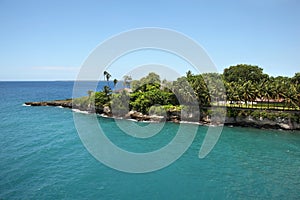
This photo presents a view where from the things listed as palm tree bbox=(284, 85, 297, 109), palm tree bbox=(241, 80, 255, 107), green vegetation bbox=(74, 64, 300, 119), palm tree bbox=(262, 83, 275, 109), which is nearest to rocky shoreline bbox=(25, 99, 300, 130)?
green vegetation bbox=(74, 64, 300, 119)

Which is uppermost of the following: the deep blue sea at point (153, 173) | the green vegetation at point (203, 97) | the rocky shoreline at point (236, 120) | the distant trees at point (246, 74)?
the distant trees at point (246, 74)

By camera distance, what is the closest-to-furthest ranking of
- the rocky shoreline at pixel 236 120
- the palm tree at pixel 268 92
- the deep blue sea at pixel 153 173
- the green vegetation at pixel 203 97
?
1. the deep blue sea at pixel 153 173
2. the rocky shoreline at pixel 236 120
3. the green vegetation at pixel 203 97
4. the palm tree at pixel 268 92

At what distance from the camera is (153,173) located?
25.2 meters

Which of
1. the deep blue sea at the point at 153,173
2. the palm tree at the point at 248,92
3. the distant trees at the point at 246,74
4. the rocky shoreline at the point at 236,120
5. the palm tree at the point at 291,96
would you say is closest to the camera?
the deep blue sea at the point at 153,173

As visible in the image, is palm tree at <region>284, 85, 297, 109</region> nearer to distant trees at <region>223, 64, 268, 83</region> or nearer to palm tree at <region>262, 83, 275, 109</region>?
palm tree at <region>262, 83, 275, 109</region>

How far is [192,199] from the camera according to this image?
65.2ft

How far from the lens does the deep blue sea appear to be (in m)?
20.9

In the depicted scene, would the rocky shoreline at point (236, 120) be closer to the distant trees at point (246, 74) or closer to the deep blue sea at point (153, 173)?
the deep blue sea at point (153, 173)

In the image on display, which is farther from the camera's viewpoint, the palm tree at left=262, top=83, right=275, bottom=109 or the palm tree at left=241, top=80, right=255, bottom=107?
the palm tree at left=241, top=80, right=255, bottom=107

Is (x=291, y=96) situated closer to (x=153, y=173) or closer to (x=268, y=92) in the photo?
(x=268, y=92)

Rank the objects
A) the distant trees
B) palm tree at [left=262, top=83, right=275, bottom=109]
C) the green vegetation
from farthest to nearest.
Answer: the distant trees, palm tree at [left=262, top=83, right=275, bottom=109], the green vegetation

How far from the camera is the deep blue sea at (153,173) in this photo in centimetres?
2091

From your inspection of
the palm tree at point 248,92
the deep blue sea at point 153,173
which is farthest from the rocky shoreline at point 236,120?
the palm tree at point 248,92

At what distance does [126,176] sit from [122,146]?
9.67m
